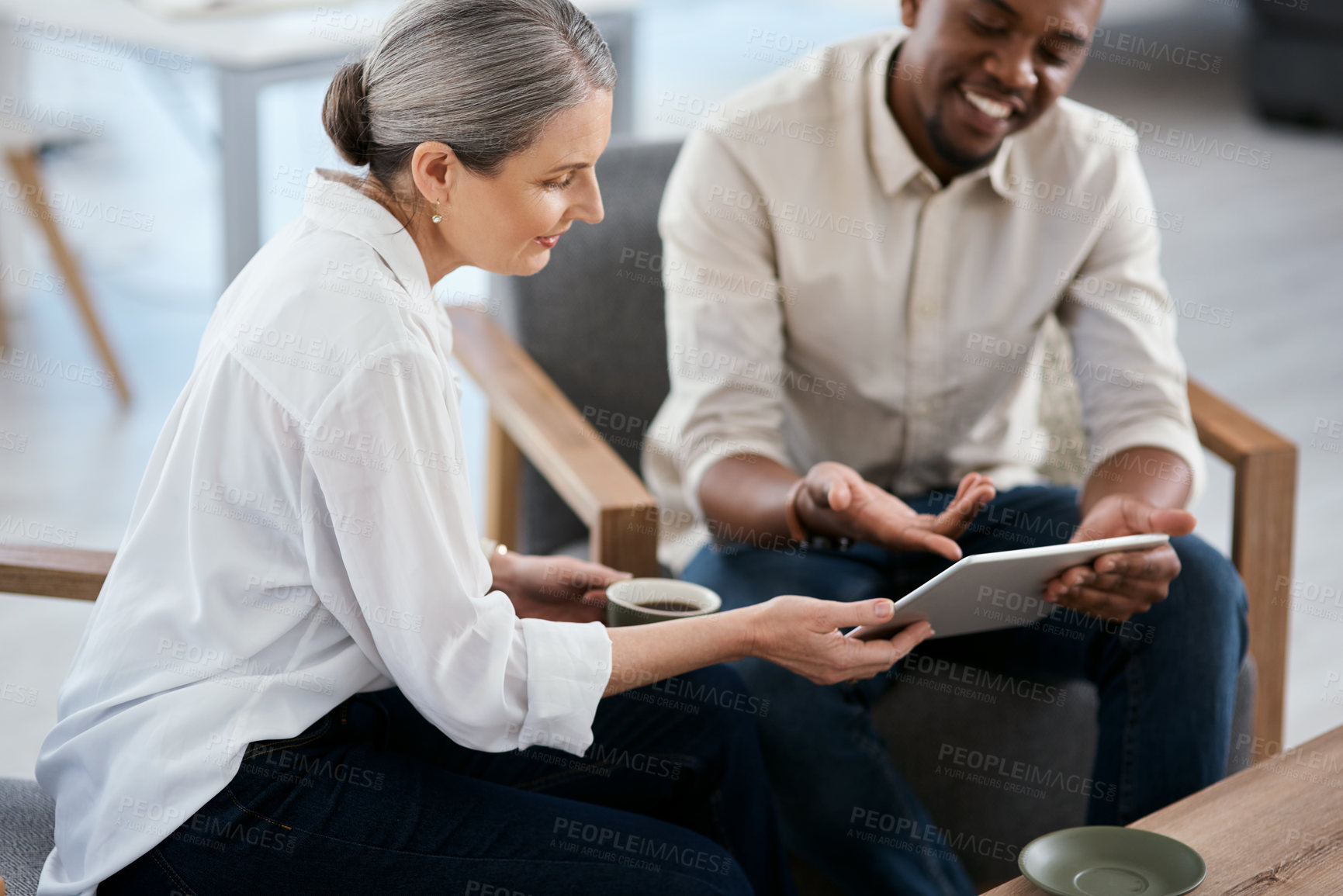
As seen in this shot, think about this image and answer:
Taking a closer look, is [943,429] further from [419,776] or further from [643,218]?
[419,776]

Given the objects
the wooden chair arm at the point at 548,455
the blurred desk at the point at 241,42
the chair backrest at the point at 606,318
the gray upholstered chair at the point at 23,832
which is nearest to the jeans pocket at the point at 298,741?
the gray upholstered chair at the point at 23,832

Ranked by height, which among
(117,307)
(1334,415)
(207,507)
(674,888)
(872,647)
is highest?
(207,507)

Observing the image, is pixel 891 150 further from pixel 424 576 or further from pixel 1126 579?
pixel 424 576

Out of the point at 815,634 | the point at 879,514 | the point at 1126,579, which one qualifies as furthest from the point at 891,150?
the point at 815,634

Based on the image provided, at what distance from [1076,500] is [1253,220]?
3235mm

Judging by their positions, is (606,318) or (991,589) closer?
(991,589)

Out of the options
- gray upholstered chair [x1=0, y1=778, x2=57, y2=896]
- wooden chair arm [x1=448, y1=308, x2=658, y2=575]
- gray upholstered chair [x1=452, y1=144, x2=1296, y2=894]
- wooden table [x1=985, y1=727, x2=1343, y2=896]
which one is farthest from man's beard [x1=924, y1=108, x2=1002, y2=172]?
gray upholstered chair [x1=0, y1=778, x2=57, y2=896]

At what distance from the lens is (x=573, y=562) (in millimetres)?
1423

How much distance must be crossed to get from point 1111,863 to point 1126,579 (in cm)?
38

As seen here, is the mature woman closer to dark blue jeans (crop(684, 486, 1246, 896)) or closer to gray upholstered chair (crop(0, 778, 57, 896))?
gray upholstered chair (crop(0, 778, 57, 896))

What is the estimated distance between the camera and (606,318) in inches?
76.7

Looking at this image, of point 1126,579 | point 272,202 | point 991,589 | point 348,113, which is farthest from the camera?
point 272,202

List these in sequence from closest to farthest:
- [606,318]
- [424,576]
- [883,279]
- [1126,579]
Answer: [424,576] → [1126,579] → [883,279] → [606,318]

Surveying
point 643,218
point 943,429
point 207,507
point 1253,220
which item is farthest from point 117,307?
point 1253,220
